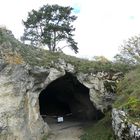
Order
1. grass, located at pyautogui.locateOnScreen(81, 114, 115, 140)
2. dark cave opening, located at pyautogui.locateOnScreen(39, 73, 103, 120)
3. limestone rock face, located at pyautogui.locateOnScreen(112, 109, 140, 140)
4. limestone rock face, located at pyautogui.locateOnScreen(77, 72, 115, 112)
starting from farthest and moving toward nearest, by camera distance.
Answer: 1. dark cave opening, located at pyautogui.locateOnScreen(39, 73, 103, 120)
2. limestone rock face, located at pyautogui.locateOnScreen(77, 72, 115, 112)
3. grass, located at pyautogui.locateOnScreen(81, 114, 115, 140)
4. limestone rock face, located at pyautogui.locateOnScreen(112, 109, 140, 140)

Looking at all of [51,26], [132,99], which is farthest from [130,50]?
[132,99]

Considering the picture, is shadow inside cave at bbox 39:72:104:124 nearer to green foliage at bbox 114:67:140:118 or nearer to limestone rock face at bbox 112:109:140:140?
green foliage at bbox 114:67:140:118

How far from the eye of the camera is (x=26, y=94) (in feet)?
67.9

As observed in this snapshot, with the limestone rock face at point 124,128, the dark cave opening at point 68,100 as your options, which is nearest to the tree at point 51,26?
the dark cave opening at point 68,100

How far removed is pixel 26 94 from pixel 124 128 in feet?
25.1

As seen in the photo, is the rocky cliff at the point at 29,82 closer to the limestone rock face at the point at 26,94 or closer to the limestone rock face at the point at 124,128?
the limestone rock face at the point at 26,94

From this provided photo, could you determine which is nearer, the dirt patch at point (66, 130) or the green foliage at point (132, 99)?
the green foliage at point (132, 99)

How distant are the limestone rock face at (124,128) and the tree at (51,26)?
17.4 metres

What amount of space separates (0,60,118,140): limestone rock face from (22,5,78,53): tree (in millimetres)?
10169

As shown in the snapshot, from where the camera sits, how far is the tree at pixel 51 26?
3291 centimetres

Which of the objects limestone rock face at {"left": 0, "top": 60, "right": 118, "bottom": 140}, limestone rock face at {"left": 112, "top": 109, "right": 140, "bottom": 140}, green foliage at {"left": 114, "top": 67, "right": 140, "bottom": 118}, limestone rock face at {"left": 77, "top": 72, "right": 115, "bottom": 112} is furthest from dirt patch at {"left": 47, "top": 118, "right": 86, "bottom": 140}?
limestone rock face at {"left": 112, "top": 109, "right": 140, "bottom": 140}

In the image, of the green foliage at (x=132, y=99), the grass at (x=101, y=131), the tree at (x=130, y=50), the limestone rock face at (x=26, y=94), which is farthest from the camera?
Result: the tree at (x=130, y=50)

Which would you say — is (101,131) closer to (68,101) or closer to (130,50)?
(68,101)

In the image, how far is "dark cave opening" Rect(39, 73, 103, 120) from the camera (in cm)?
2577
